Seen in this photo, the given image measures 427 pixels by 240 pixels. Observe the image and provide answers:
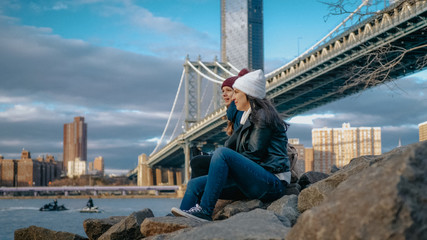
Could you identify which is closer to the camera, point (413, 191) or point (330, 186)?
point (413, 191)

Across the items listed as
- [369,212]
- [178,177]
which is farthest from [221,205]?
[178,177]

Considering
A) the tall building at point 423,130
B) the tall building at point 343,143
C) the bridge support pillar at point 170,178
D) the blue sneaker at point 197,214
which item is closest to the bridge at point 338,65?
the tall building at point 423,130

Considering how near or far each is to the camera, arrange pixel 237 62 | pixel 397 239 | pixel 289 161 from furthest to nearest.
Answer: pixel 237 62
pixel 289 161
pixel 397 239

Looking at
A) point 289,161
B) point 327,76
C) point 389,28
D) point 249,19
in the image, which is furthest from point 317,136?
point 289,161

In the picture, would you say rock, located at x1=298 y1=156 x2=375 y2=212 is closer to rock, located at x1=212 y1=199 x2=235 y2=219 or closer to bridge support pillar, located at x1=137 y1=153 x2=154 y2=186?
rock, located at x1=212 y1=199 x2=235 y2=219

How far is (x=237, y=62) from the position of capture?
95.7 m

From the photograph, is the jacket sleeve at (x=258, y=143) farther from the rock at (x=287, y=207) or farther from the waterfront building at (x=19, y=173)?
the waterfront building at (x=19, y=173)

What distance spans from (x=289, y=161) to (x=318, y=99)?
25551 mm

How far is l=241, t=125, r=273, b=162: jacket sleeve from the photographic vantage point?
3.93 m

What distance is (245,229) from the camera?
9.07ft

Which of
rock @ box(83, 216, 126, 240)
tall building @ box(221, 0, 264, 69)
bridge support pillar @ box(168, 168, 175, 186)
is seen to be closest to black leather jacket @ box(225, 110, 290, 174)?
rock @ box(83, 216, 126, 240)

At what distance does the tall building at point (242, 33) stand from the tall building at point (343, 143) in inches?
1113

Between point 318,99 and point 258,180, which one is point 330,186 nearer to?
point 258,180

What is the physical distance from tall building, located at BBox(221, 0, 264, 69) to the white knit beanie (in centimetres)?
9034
